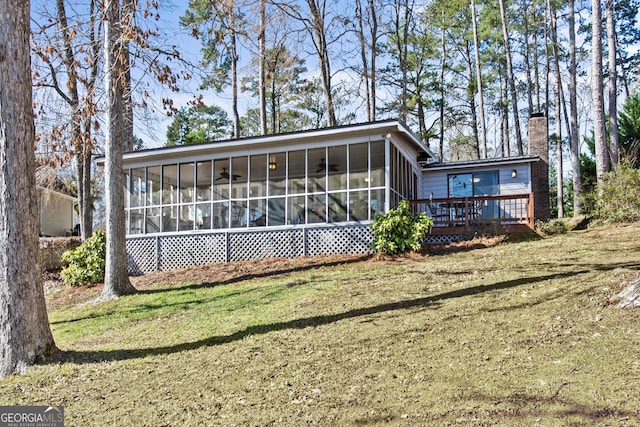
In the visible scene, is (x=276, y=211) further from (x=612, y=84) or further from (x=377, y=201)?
(x=612, y=84)

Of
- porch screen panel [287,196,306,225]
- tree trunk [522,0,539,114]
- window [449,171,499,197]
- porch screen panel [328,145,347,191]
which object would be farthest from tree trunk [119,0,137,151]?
tree trunk [522,0,539,114]

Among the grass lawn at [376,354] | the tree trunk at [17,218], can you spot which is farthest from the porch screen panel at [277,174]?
the tree trunk at [17,218]

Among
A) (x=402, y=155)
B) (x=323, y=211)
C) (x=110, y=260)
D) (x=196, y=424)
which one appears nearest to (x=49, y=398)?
(x=196, y=424)

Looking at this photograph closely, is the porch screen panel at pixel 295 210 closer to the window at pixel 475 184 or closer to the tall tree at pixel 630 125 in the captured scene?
the window at pixel 475 184

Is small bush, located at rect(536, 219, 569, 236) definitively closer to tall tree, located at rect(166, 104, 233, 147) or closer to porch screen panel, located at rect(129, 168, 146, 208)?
porch screen panel, located at rect(129, 168, 146, 208)

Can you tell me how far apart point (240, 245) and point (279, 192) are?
5.99ft

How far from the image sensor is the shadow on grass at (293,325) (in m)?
6.15

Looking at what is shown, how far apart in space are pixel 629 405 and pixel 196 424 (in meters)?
3.07

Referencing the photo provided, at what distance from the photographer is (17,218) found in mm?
5844

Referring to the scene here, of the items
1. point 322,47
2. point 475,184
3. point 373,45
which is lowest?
point 475,184

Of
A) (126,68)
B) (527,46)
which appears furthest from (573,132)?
(126,68)

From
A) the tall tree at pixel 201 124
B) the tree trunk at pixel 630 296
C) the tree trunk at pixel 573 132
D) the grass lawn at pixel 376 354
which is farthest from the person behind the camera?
the tall tree at pixel 201 124

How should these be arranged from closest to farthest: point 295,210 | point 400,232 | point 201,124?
point 400,232, point 295,210, point 201,124

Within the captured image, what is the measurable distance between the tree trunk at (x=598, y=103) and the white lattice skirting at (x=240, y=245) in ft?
22.0
